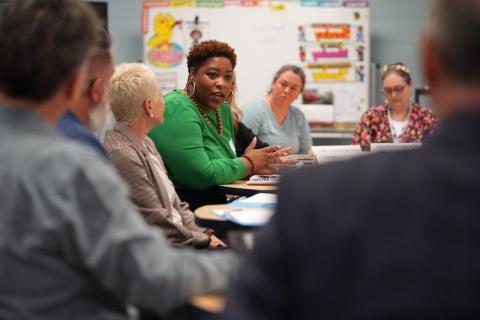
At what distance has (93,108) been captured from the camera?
179 centimetres

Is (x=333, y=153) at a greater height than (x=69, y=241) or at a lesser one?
lesser

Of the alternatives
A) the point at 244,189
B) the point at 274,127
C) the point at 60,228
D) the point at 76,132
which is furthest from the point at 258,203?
the point at 274,127

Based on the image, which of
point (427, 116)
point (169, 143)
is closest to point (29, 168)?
point (169, 143)

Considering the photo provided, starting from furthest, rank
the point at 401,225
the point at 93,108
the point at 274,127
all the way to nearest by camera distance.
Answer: the point at 274,127 → the point at 93,108 → the point at 401,225

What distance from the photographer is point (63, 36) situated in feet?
3.91

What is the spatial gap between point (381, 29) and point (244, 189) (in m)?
3.87

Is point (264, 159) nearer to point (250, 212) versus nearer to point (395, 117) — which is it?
point (250, 212)

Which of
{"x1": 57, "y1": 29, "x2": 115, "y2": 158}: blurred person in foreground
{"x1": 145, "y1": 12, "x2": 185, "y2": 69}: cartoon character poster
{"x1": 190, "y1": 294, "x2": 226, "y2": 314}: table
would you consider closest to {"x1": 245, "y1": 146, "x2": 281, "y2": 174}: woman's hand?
{"x1": 57, "y1": 29, "x2": 115, "y2": 158}: blurred person in foreground

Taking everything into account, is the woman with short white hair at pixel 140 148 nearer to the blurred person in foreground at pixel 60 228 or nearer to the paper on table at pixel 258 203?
the paper on table at pixel 258 203

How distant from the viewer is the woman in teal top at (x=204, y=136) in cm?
302

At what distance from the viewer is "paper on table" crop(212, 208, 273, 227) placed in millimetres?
1856

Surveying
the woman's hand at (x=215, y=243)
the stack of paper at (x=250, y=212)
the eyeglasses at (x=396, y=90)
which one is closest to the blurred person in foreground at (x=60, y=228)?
the stack of paper at (x=250, y=212)

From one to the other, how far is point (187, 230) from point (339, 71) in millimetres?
3764

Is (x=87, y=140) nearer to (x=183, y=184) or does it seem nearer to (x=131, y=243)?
(x=131, y=243)
